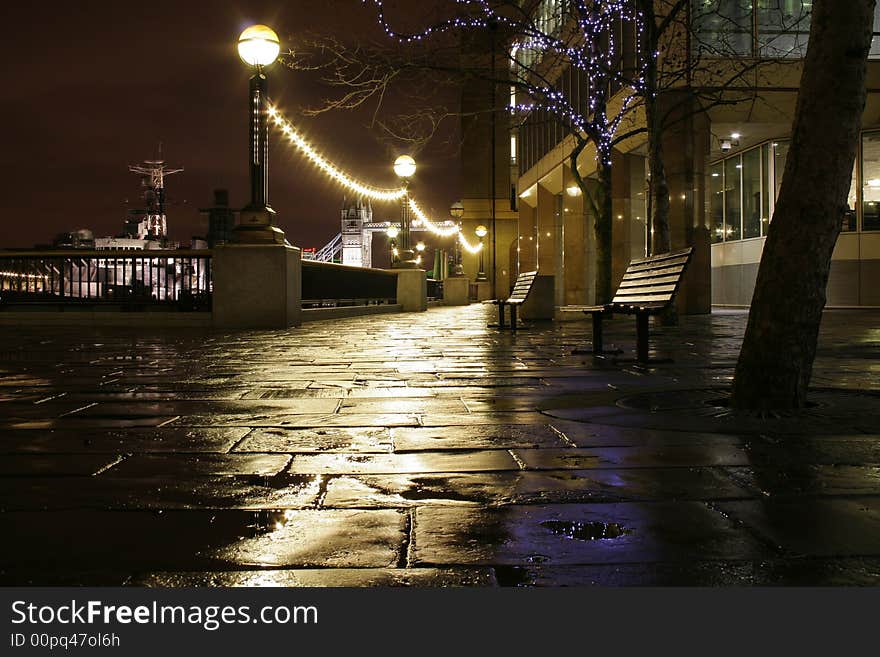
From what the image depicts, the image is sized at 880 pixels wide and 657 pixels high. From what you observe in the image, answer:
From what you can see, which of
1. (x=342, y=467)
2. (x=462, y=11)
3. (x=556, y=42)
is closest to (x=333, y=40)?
(x=462, y=11)

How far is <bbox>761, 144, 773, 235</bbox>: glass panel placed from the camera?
33.3 meters

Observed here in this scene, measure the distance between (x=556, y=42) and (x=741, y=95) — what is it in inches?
396

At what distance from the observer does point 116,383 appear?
23.3 feet

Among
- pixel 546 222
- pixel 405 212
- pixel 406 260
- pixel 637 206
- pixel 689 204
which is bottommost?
pixel 406 260

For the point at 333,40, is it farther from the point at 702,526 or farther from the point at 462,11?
the point at 702,526

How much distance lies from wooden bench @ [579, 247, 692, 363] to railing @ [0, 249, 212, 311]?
38.4 feet

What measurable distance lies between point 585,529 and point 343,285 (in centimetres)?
2433

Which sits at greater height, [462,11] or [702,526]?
[462,11]

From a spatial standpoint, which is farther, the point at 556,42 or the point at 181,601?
the point at 556,42

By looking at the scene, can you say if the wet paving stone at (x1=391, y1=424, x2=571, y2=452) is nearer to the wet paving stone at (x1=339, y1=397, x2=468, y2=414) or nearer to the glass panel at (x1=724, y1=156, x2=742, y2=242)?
the wet paving stone at (x1=339, y1=397, x2=468, y2=414)

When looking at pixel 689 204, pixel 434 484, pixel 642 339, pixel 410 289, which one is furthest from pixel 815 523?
pixel 410 289

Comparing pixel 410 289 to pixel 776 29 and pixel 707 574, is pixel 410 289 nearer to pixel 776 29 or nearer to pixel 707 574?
pixel 776 29

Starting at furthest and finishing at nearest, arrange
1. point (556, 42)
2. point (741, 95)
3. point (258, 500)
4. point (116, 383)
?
1. point (741, 95)
2. point (556, 42)
3. point (116, 383)
4. point (258, 500)

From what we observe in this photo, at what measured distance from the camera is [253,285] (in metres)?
16.5
